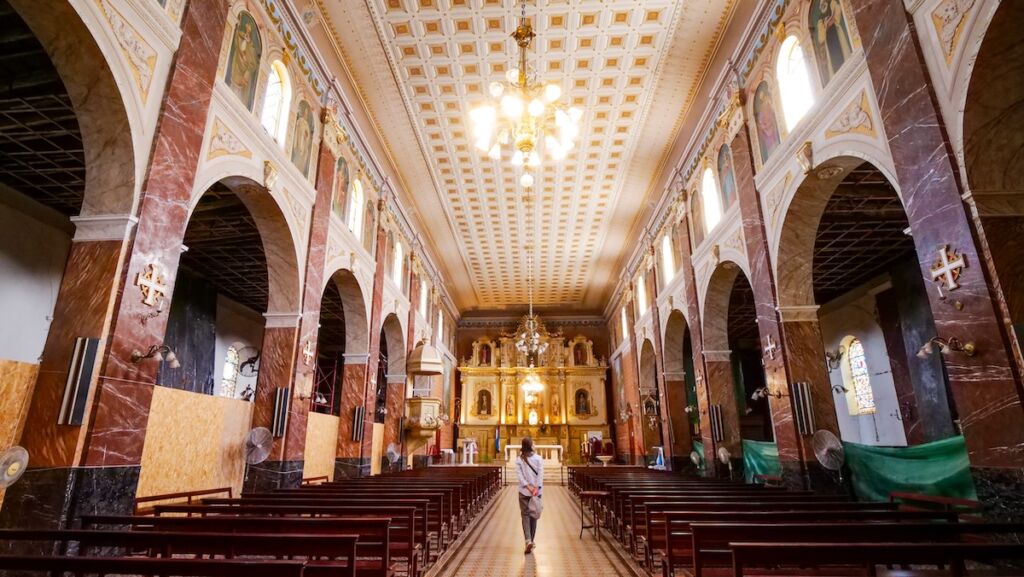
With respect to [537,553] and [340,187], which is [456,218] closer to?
[340,187]

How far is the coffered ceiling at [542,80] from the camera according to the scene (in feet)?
32.4

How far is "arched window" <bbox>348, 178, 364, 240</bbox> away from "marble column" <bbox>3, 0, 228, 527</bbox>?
5.71 m

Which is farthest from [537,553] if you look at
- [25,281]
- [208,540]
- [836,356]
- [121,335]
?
[836,356]

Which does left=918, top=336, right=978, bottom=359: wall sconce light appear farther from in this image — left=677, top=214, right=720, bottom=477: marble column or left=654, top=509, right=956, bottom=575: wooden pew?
left=677, top=214, right=720, bottom=477: marble column

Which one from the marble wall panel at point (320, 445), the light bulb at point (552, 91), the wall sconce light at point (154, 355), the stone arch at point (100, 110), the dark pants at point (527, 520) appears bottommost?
the dark pants at point (527, 520)

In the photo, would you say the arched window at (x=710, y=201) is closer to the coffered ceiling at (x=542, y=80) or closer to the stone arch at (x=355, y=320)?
the coffered ceiling at (x=542, y=80)

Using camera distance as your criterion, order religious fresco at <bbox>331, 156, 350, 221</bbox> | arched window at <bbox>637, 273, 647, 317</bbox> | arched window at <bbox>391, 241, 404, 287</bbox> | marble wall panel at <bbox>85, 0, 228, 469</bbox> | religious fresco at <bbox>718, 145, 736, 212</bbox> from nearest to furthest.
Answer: marble wall panel at <bbox>85, 0, 228, 469</bbox>
religious fresco at <bbox>718, 145, 736, 212</bbox>
religious fresco at <bbox>331, 156, 350, 221</bbox>
arched window at <bbox>391, 241, 404, 287</bbox>
arched window at <bbox>637, 273, 647, 317</bbox>

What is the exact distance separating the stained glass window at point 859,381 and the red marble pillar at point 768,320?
8.59m

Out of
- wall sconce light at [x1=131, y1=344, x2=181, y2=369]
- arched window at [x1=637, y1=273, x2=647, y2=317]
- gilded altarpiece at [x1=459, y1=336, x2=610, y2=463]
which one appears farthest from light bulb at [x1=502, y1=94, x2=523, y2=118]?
gilded altarpiece at [x1=459, y1=336, x2=610, y2=463]

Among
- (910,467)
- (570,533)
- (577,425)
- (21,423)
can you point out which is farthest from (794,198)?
(577,425)

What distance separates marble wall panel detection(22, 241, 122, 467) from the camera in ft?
15.7

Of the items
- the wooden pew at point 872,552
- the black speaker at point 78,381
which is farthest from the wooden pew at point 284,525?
the wooden pew at point 872,552

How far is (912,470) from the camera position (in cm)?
681

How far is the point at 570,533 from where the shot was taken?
8469 millimetres
